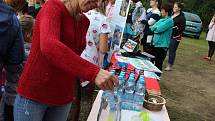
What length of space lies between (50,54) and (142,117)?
142cm

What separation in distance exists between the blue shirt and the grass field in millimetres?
3787

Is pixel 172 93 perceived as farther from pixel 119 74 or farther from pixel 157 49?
pixel 119 74

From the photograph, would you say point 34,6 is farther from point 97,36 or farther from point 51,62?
point 51,62

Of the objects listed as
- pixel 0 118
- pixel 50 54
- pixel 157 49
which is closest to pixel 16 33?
pixel 50 54

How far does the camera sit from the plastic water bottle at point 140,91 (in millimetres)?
2933

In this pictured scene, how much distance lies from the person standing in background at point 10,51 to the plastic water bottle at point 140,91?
1021 mm

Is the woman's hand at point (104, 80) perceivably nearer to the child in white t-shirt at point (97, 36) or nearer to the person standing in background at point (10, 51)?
the person standing in background at point (10, 51)

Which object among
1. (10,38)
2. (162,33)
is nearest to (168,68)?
(162,33)

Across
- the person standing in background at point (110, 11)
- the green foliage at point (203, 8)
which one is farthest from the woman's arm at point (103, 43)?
the green foliage at point (203, 8)

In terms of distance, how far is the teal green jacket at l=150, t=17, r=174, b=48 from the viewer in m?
6.45

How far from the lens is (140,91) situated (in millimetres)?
2963

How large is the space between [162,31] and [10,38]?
4.84 m

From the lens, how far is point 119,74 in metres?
2.98

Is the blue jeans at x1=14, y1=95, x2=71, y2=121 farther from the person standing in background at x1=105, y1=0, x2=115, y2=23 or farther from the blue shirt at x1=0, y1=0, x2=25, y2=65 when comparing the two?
the person standing in background at x1=105, y1=0, x2=115, y2=23
